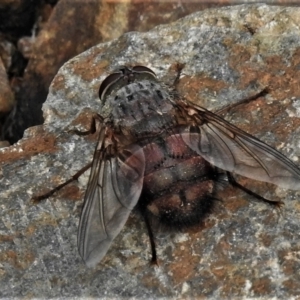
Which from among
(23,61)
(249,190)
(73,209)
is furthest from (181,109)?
(23,61)

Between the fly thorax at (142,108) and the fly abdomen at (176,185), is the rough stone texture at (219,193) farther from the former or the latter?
the fly thorax at (142,108)

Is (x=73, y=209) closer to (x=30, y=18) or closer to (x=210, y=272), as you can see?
(x=210, y=272)

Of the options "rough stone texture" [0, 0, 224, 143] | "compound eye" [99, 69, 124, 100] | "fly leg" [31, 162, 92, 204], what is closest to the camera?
"fly leg" [31, 162, 92, 204]

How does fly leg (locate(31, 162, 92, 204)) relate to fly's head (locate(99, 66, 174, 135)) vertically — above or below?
below

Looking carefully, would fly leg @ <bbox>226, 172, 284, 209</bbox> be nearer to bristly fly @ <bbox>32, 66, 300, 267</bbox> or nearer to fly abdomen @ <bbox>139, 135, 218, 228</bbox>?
bristly fly @ <bbox>32, 66, 300, 267</bbox>

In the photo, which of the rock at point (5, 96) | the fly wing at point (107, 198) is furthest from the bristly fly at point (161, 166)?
the rock at point (5, 96)

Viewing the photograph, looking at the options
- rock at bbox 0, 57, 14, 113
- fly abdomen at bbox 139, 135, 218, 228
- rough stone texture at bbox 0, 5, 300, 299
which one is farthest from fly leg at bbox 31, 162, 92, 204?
rock at bbox 0, 57, 14, 113
